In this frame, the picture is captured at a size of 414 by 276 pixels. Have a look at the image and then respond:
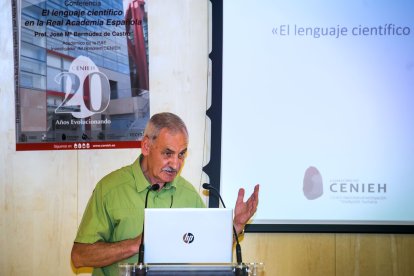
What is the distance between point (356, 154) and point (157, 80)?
1.32 m

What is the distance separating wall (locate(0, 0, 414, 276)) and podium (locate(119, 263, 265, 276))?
1335 mm

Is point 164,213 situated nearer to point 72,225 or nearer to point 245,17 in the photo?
point 72,225

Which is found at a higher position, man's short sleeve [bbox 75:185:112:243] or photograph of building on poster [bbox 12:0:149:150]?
photograph of building on poster [bbox 12:0:149:150]

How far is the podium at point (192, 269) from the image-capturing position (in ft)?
7.25

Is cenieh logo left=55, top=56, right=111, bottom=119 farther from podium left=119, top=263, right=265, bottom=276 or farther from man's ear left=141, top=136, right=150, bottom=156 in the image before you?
podium left=119, top=263, right=265, bottom=276

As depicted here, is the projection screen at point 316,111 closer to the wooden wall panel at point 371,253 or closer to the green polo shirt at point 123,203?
the wooden wall panel at point 371,253

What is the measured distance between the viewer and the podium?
2211 mm

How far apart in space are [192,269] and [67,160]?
165cm

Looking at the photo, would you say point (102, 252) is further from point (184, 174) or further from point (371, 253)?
point (371, 253)

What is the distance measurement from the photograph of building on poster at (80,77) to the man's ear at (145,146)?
0.21ft

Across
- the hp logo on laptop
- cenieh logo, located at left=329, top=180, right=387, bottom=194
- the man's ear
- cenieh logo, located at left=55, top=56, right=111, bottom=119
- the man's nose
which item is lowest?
the hp logo on laptop

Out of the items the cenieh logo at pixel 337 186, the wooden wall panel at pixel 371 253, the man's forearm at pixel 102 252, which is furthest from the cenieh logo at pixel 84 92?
the wooden wall panel at pixel 371 253

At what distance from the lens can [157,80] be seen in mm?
3613

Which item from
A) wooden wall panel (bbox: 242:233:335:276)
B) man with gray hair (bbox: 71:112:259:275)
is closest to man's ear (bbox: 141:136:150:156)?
man with gray hair (bbox: 71:112:259:275)
